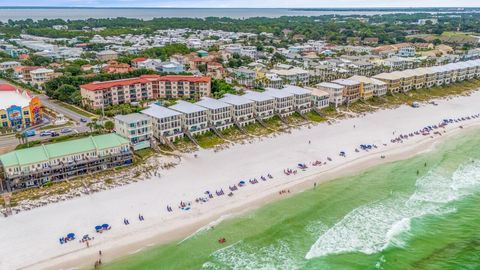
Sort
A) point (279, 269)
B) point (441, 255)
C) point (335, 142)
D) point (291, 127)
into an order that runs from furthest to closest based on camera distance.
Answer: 1. point (291, 127)
2. point (335, 142)
3. point (441, 255)
4. point (279, 269)

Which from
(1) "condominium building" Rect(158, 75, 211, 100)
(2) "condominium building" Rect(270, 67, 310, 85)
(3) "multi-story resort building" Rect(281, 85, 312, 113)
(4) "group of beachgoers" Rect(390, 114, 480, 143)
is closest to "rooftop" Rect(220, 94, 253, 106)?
(3) "multi-story resort building" Rect(281, 85, 312, 113)

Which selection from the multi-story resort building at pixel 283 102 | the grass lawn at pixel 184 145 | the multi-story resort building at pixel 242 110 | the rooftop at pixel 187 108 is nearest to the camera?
the grass lawn at pixel 184 145

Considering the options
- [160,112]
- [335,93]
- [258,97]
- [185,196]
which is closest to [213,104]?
[258,97]

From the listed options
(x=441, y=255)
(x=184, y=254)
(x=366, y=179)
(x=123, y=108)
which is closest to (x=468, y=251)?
(x=441, y=255)

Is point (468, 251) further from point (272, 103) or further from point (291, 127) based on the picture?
point (272, 103)

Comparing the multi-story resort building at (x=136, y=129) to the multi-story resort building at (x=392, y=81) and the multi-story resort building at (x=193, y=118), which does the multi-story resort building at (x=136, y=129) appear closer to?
the multi-story resort building at (x=193, y=118)

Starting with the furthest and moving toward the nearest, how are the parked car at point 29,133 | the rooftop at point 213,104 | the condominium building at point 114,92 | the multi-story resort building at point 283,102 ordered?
1. the condominium building at point 114,92
2. the multi-story resort building at point 283,102
3. the rooftop at point 213,104
4. the parked car at point 29,133

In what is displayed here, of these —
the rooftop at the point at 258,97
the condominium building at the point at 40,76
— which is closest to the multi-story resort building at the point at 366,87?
the rooftop at the point at 258,97
